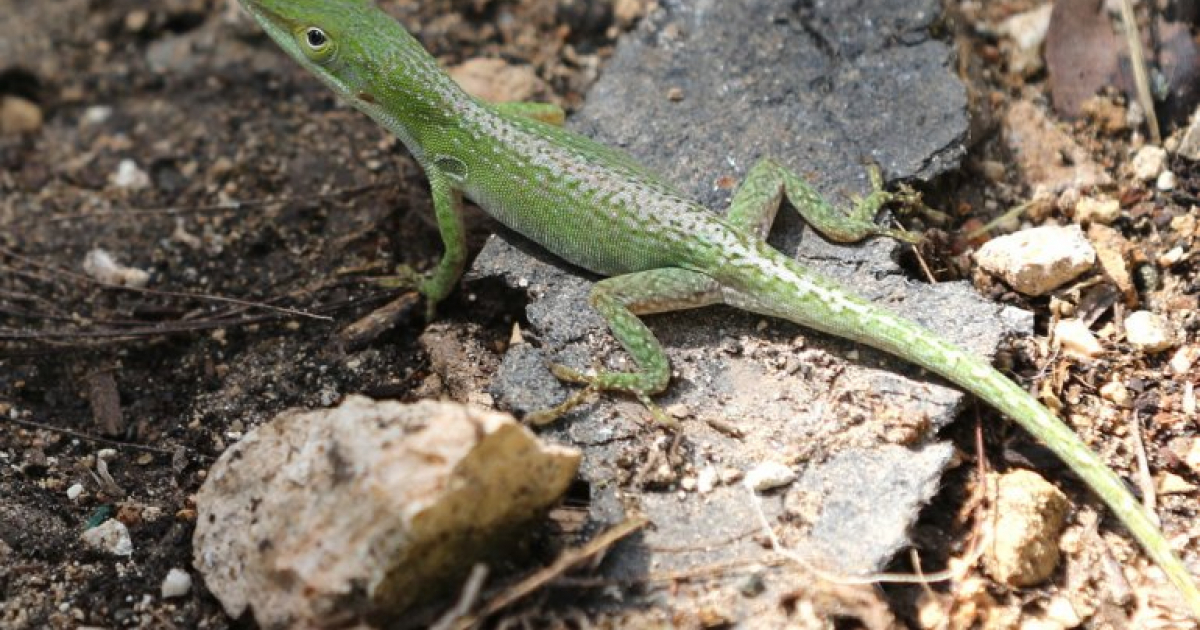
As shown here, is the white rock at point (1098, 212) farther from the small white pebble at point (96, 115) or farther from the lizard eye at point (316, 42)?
the small white pebble at point (96, 115)

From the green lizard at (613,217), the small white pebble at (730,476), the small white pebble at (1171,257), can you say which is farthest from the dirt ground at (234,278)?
the small white pebble at (730,476)

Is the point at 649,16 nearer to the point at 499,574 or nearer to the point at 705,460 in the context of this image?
the point at 705,460

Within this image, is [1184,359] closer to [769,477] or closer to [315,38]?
[769,477]

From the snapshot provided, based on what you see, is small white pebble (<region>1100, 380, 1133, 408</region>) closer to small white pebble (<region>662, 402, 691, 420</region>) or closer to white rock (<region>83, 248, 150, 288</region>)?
small white pebble (<region>662, 402, 691, 420</region>)

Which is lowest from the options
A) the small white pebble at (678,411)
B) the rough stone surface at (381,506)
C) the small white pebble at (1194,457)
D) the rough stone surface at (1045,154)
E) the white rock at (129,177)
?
the white rock at (129,177)

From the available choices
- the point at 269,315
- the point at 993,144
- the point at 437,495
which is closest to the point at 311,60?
the point at 269,315

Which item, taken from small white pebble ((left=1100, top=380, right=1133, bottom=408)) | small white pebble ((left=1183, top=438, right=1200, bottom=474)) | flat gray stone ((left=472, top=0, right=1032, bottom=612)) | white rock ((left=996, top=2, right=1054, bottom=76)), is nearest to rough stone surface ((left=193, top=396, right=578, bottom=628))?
flat gray stone ((left=472, top=0, right=1032, bottom=612))

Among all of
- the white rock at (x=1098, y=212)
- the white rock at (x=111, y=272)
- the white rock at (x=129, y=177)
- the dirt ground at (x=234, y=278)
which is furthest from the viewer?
the white rock at (x=129, y=177)
